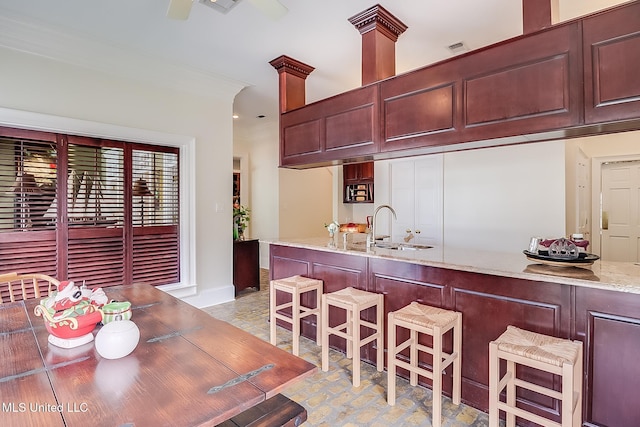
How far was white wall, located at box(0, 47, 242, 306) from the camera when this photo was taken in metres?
2.94

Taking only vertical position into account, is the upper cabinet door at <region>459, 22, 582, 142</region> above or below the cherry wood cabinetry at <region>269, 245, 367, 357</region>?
above

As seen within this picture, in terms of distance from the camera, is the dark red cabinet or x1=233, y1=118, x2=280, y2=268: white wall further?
x1=233, y1=118, x2=280, y2=268: white wall

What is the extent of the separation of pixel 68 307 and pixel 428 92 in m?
2.48

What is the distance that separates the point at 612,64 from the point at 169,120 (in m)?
3.91

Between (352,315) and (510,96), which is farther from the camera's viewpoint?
(352,315)

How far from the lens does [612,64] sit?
5.69ft

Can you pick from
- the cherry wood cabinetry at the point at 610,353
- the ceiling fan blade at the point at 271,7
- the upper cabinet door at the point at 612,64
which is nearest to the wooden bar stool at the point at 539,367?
the cherry wood cabinetry at the point at 610,353

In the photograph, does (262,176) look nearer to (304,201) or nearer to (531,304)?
(304,201)

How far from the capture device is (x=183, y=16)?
2211mm

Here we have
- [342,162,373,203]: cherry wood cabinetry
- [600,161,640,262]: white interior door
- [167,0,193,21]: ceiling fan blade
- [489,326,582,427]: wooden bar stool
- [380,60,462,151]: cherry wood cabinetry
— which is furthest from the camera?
[342,162,373,203]: cherry wood cabinetry

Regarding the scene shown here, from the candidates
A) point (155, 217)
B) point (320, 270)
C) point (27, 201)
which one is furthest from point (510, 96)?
point (27, 201)

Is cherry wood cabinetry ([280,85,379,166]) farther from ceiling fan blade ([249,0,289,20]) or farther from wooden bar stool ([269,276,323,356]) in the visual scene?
wooden bar stool ([269,276,323,356])

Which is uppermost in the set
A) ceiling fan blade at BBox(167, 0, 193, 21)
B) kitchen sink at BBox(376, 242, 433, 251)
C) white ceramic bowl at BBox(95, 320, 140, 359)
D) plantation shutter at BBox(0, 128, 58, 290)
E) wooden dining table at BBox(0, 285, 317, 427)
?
ceiling fan blade at BBox(167, 0, 193, 21)

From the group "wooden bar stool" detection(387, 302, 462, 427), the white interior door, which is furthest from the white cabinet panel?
the white interior door
